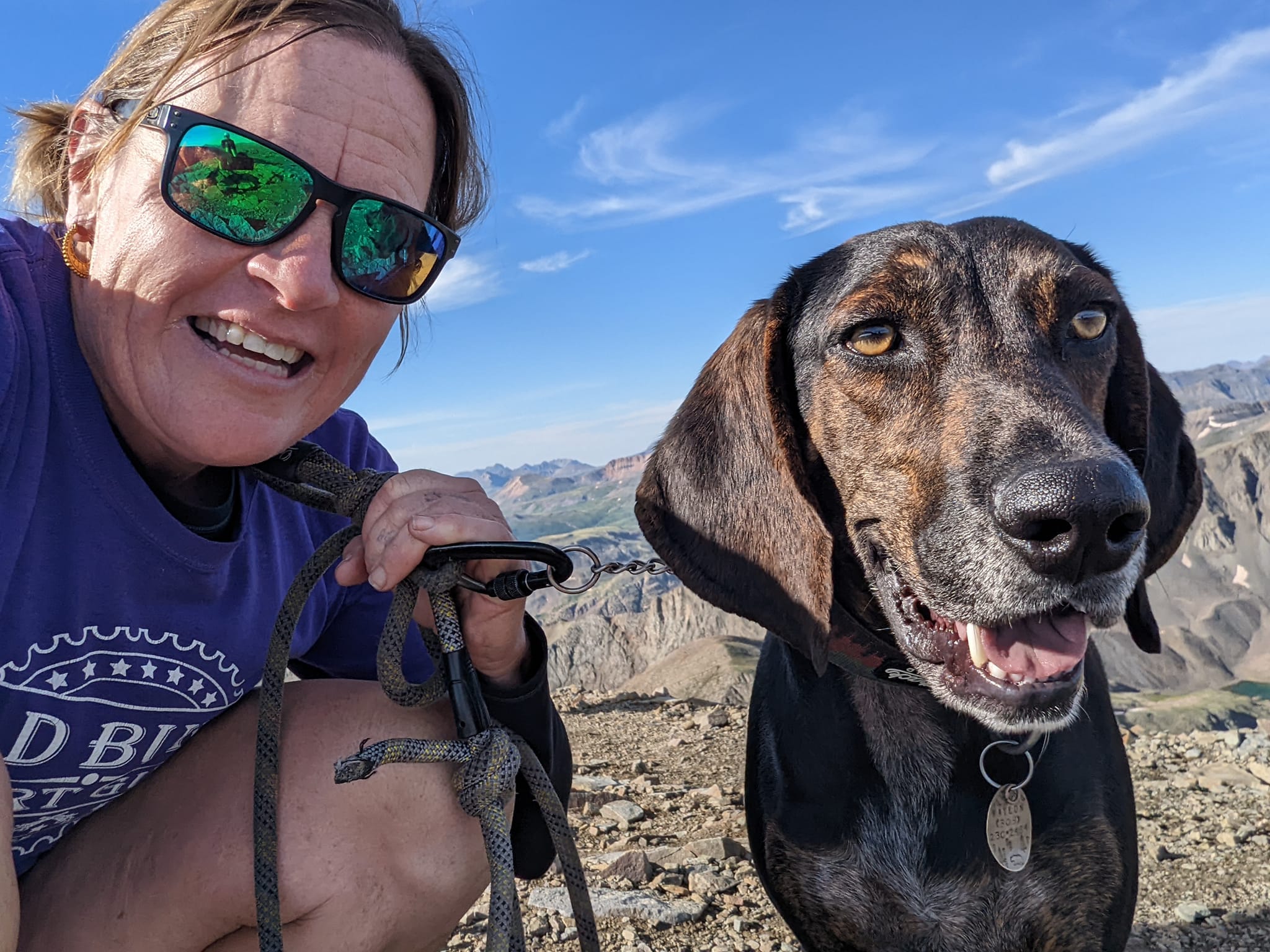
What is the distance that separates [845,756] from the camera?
2656mm

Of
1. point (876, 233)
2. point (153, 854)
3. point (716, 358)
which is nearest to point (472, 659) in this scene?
point (153, 854)

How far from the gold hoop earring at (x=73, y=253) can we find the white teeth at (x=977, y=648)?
2.33 metres

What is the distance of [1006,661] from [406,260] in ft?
6.11

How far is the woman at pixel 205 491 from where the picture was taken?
1966 millimetres

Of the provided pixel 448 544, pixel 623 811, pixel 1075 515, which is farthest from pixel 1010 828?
pixel 623 811

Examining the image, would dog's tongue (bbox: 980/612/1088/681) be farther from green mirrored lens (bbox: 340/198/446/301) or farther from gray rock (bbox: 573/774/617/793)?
gray rock (bbox: 573/774/617/793)

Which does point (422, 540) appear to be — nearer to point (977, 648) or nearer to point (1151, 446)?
point (977, 648)

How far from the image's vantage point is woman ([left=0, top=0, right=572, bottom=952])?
1966mm

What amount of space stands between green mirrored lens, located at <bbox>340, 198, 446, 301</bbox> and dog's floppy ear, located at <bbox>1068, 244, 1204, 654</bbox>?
2.16 m

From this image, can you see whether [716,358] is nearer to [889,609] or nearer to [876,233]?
[876,233]

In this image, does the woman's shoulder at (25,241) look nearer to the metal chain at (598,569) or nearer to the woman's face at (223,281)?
the woman's face at (223,281)

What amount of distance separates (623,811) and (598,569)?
2569mm

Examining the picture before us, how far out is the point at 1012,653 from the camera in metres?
2.32

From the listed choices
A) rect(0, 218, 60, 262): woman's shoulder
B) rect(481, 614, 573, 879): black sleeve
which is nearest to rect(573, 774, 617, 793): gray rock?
rect(481, 614, 573, 879): black sleeve
